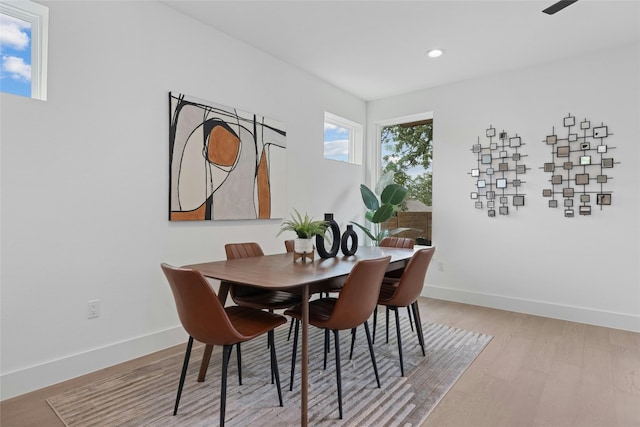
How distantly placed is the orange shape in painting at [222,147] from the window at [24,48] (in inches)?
46.3

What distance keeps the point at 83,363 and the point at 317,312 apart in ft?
5.27

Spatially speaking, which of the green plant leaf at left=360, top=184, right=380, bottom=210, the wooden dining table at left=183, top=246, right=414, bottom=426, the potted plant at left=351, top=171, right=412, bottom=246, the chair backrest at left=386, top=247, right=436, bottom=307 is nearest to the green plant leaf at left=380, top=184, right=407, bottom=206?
the potted plant at left=351, top=171, right=412, bottom=246

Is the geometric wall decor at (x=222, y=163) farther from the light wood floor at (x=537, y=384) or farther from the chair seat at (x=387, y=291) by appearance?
the chair seat at (x=387, y=291)

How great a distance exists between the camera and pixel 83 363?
2.34 m

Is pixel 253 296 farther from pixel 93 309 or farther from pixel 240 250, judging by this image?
pixel 93 309

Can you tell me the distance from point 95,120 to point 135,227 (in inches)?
30.7

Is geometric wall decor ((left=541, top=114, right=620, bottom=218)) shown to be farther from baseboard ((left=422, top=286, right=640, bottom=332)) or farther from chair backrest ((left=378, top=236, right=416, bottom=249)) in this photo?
chair backrest ((left=378, top=236, right=416, bottom=249))

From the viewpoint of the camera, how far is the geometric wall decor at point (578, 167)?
11.4 feet

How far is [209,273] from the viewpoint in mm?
1926

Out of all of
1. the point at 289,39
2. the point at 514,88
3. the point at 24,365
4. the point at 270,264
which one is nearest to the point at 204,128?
the point at 289,39

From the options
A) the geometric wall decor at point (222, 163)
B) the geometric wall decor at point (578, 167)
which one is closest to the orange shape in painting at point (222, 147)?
the geometric wall decor at point (222, 163)

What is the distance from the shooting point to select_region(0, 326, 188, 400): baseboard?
2062 millimetres

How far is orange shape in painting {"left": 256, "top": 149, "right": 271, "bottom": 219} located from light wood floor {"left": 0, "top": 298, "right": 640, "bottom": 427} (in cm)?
146

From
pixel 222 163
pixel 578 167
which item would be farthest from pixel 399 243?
pixel 578 167
